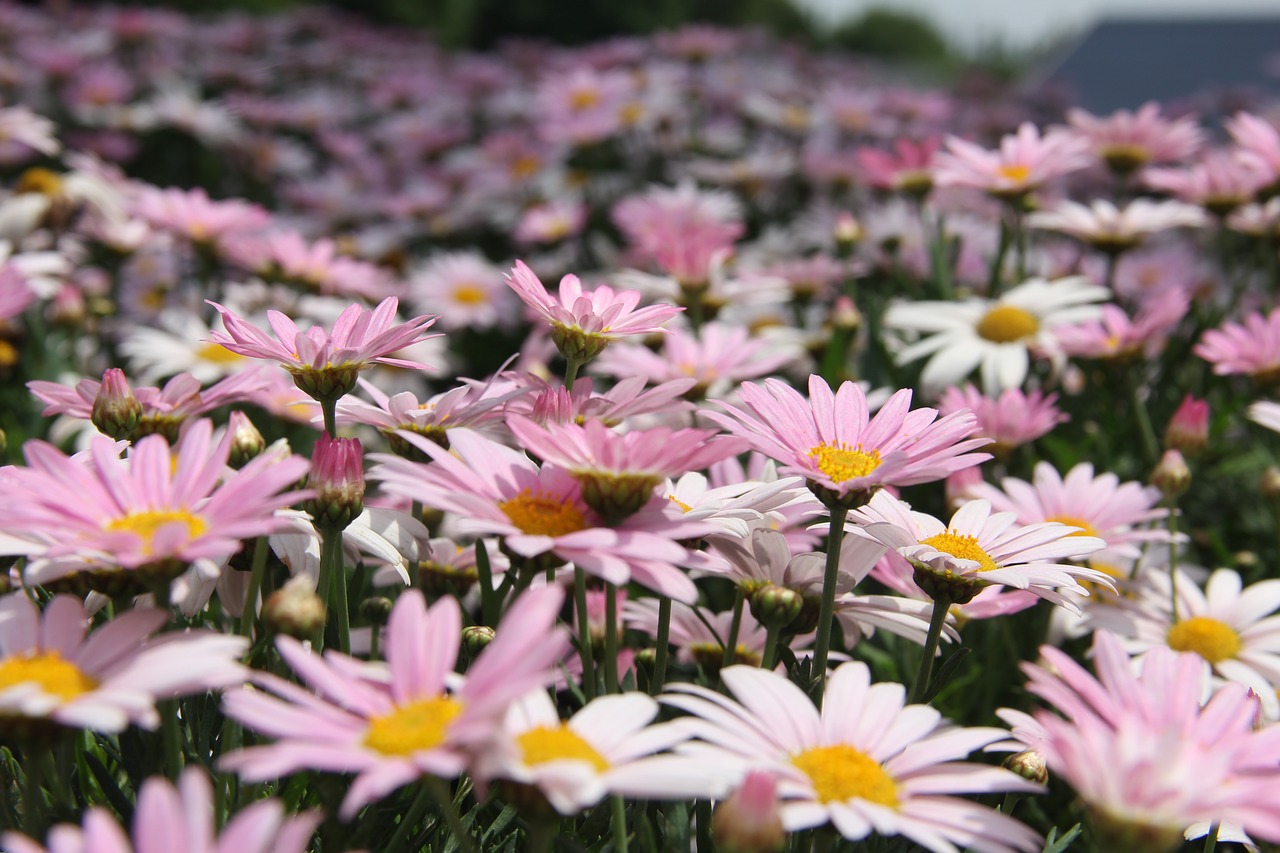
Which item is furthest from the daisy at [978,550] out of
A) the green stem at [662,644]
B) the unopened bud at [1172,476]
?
the unopened bud at [1172,476]

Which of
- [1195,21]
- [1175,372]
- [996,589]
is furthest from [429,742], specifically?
[1195,21]

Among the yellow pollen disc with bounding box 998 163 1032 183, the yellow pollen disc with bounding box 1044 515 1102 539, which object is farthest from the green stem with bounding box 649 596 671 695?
the yellow pollen disc with bounding box 998 163 1032 183

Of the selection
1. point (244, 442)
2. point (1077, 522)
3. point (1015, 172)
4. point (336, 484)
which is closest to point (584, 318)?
point (336, 484)

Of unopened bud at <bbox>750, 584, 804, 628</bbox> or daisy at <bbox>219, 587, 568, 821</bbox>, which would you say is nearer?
daisy at <bbox>219, 587, 568, 821</bbox>

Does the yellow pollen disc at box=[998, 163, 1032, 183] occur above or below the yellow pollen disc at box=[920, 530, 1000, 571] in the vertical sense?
above

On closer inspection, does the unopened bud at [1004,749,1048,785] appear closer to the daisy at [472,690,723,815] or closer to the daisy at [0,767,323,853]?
the daisy at [472,690,723,815]

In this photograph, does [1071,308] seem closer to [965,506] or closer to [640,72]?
[965,506]
